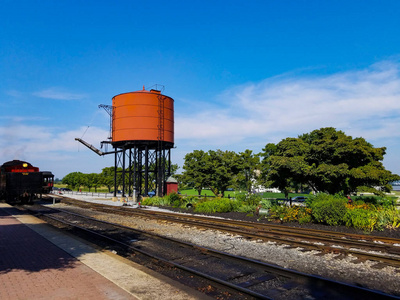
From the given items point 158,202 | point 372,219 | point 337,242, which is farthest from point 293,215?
point 158,202

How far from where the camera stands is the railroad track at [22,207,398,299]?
6211mm

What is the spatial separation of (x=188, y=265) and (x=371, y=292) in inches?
180

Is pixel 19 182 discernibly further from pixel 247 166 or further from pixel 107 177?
pixel 107 177

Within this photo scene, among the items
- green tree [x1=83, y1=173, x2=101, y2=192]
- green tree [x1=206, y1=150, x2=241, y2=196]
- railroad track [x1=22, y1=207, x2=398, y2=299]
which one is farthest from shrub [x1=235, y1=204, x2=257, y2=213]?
green tree [x1=83, y1=173, x2=101, y2=192]

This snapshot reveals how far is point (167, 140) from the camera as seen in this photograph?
37.5 metres

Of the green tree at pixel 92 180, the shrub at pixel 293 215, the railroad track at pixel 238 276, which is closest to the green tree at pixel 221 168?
the shrub at pixel 293 215

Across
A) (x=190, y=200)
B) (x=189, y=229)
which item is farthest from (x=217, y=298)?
(x=190, y=200)

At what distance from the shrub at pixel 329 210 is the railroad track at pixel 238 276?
796cm

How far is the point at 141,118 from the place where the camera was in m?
36.0

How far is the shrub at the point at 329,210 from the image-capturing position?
1461 centimetres

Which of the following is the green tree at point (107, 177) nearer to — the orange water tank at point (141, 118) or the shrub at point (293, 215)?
the orange water tank at point (141, 118)

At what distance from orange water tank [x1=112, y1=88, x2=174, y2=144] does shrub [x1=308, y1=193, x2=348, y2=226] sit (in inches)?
939

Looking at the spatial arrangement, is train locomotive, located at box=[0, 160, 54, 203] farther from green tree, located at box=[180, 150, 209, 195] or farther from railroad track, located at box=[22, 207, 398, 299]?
railroad track, located at box=[22, 207, 398, 299]

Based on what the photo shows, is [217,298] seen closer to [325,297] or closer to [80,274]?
[325,297]
